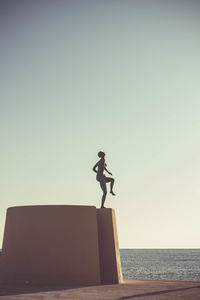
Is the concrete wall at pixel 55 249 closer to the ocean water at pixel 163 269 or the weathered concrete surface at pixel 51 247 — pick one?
the weathered concrete surface at pixel 51 247

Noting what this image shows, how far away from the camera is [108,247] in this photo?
10539 millimetres

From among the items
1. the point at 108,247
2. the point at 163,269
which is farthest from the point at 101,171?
the point at 163,269

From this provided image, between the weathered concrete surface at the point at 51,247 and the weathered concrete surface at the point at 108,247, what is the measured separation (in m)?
0.54

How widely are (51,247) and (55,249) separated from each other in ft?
0.42

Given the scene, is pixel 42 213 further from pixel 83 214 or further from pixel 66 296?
pixel 66 296

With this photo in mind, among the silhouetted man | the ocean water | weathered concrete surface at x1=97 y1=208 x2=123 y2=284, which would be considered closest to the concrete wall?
weathered concrete surface at x1=97 y1=208 x2=123 y2=284

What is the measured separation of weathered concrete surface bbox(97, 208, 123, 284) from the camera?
10.3 m

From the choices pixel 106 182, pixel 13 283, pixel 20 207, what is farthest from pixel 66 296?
pixel 106 182

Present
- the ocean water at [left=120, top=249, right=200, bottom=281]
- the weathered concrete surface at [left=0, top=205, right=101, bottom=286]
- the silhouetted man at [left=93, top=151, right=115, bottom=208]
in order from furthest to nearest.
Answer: the ocean water at [left=120, top=249, right=200, bottom=281], the silhouetted man at [left=93, top=151, right=115, bottom=208], the weathered concrete surface at [left=0, top=205, right=101, bottom=286]

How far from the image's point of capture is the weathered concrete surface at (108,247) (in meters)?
10.3

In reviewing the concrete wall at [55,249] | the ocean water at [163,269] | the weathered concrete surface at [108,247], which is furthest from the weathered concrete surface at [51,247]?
the ocean water at [163,269]

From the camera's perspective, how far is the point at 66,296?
6.81 m

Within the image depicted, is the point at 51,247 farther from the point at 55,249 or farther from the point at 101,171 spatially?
the point at 101,171

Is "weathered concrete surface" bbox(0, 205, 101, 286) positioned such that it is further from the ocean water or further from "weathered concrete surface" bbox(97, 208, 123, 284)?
the ocean water
